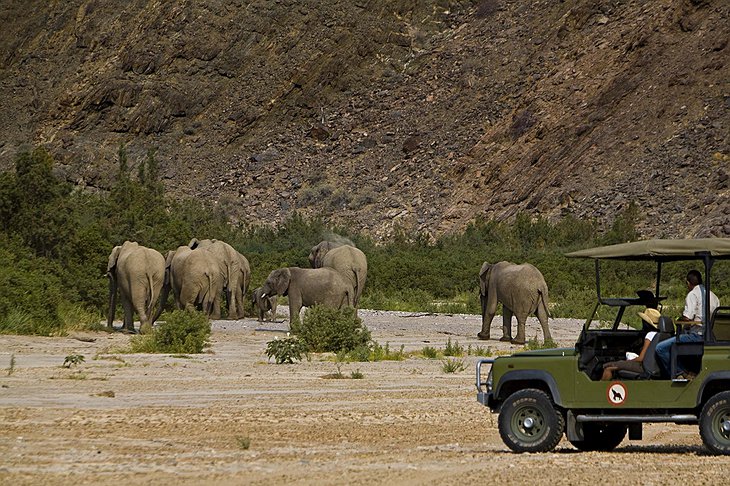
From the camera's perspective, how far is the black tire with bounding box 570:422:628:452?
43.4 feet

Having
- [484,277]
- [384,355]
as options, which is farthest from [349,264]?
[384,355]

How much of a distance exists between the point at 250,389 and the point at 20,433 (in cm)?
560

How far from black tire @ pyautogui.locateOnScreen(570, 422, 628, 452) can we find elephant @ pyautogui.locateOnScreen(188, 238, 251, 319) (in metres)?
22.5

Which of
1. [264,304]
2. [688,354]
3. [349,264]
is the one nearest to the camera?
[688,354]

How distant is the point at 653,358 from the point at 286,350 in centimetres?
1111

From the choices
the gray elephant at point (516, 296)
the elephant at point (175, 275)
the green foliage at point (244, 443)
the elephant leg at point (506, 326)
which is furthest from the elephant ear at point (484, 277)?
the green foliage at point (244, 443)

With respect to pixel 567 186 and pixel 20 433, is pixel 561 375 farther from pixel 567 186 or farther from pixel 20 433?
pixel 567 186

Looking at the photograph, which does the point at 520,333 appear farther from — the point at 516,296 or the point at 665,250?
the point at 665,250

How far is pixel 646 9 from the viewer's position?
79.3 metres

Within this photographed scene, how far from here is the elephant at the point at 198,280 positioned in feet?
108

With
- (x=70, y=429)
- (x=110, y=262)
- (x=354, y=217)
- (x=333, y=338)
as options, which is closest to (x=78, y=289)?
(x=110, y=262)

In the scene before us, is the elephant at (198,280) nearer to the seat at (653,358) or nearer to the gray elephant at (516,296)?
the gray elephant at (516,296)

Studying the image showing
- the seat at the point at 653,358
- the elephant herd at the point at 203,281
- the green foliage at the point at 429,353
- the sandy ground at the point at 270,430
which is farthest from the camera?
the elephant herd at the point at 203,281

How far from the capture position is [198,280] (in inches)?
1294
